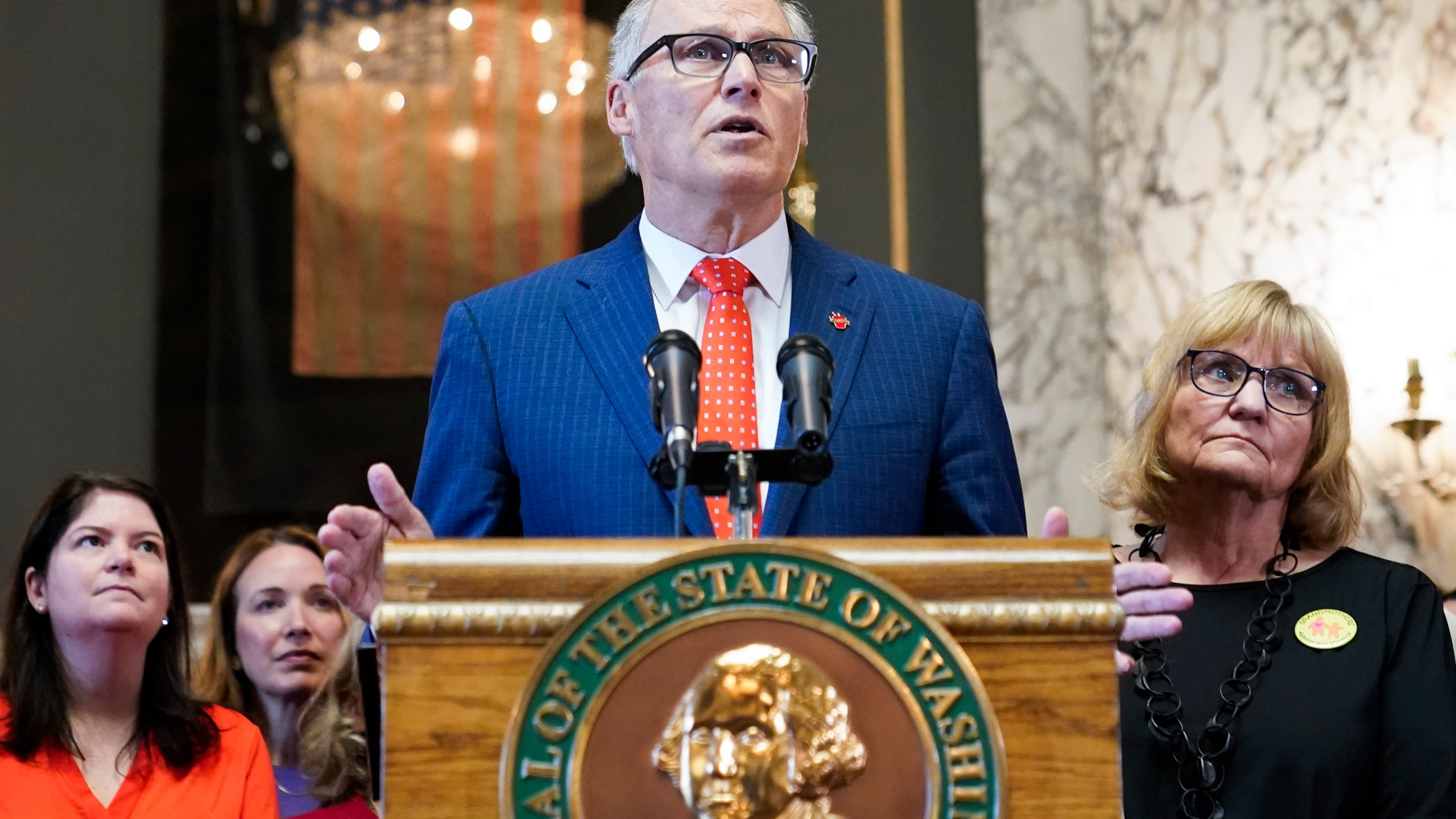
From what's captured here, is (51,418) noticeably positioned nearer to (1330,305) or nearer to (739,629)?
(1330,305)

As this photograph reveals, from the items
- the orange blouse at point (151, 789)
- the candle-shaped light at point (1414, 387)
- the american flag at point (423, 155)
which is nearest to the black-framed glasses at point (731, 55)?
the orange blouse at point (151, 789)

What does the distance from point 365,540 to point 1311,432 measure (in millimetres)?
1807

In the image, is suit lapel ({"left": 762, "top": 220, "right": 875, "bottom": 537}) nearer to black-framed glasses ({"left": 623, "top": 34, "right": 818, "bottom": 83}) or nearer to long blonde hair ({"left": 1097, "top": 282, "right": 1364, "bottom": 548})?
black-framed glasses ({"left": 623, "top": 34, "right": 818, "bottom": 83})

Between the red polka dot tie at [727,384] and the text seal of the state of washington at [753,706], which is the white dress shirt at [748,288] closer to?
the red polka dot tie at [727,384]

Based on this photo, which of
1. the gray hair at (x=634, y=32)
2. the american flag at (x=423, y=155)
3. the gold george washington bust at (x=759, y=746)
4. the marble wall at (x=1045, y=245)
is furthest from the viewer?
the american flag at (x=423, y=155)

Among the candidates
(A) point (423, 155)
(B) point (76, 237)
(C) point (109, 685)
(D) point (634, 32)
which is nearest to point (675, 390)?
(D) point (634, 32)

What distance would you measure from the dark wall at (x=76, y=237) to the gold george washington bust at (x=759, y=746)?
12.9 feet

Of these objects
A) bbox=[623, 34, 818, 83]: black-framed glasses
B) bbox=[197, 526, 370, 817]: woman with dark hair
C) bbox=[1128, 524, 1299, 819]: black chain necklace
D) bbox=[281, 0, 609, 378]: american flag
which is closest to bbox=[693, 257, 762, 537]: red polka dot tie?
bbox=[623, 34, 818, 83]: black-framed glasses

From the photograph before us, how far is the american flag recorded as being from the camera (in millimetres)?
5039

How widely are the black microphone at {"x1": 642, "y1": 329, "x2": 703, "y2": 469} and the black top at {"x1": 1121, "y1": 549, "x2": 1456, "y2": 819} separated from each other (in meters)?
1.31

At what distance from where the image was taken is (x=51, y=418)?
16.0 ft

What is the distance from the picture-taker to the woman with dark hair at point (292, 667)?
3.38 m

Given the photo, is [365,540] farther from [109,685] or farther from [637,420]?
[109,685]

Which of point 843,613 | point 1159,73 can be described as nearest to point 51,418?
point 1159,73
